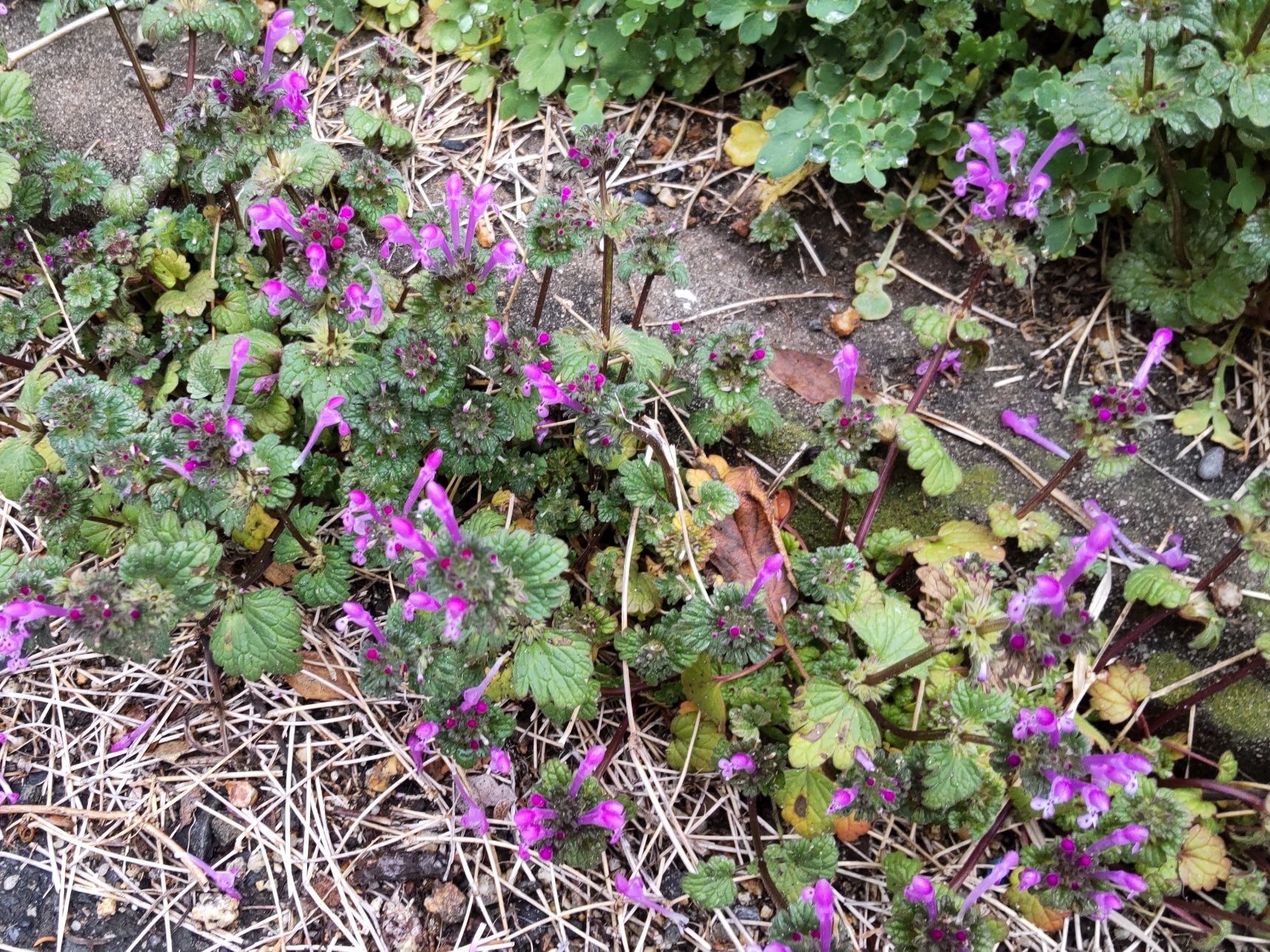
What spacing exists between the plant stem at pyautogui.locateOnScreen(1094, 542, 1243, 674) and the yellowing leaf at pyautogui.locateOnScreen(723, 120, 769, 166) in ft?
6.51

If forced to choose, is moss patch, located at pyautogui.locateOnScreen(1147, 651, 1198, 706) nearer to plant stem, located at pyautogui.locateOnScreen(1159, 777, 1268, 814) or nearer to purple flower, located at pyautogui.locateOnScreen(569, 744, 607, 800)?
plant stem, located at pyautogui.locateOnScreen(1159, 777, 1268, 814)

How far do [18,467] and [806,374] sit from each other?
2.33 metres

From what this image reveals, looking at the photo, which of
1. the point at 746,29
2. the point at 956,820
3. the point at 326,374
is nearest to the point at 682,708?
the point at 956,820

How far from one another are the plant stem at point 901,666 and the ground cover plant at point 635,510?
4 cm

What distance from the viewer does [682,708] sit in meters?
2.64

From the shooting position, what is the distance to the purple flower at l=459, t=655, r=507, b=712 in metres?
2.35

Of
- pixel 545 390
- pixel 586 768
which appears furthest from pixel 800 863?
pixel 545 390

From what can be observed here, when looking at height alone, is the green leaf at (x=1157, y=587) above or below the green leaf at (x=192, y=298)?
below

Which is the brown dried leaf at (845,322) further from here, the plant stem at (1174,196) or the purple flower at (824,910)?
the purple flower at (824,910)

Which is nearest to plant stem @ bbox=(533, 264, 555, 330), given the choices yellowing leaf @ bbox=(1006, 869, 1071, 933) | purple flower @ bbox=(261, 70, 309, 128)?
purple flower @ bbox=(261, 70, 309, 128)

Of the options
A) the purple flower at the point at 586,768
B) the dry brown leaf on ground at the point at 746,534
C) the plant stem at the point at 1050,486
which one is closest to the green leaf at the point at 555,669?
the purple flower at the point at 586,768

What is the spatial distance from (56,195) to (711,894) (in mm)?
2912

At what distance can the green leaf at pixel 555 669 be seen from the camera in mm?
2303

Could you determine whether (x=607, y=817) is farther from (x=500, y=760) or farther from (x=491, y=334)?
(x=491, y=334)
